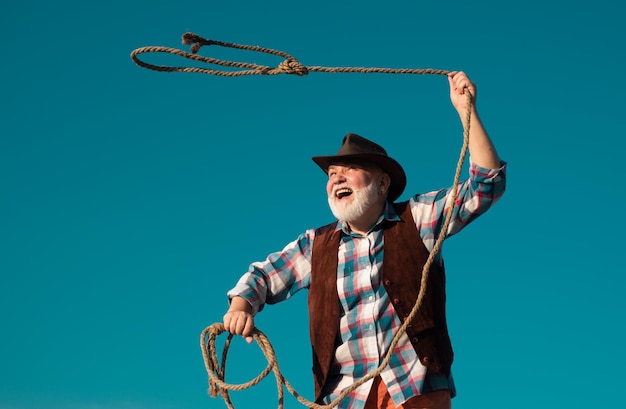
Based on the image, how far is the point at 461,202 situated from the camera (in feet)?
16.5

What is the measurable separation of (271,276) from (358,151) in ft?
3.03

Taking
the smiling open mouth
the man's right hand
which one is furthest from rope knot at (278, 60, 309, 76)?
the man's right hand

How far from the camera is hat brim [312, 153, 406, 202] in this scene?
211 inches

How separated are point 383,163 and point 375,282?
0.82m

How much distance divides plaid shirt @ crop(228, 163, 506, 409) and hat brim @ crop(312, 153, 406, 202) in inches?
10.9

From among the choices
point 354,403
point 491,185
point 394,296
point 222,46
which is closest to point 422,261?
point 394,296

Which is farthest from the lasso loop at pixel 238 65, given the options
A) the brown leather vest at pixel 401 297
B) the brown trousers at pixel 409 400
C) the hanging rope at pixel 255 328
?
the brown trousers at pixel 409 400

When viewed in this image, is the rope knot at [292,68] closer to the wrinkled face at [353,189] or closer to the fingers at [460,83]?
the wrinkled face at [353,189]

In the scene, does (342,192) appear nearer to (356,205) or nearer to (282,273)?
(356,205)

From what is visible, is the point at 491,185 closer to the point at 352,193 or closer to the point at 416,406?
the point at 352,193

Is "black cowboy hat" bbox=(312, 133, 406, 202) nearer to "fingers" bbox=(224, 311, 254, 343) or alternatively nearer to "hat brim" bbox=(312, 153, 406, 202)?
"hat brim" bbox=(312, 153, 406, 202)

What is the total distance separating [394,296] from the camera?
4.88 meters

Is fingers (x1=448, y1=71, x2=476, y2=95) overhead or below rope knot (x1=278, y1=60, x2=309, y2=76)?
below

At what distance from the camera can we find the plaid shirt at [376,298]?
4844mm
